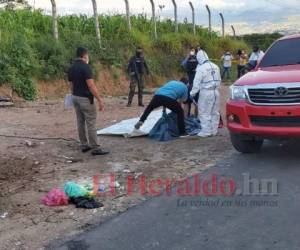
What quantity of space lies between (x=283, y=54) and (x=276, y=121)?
1.80 meters

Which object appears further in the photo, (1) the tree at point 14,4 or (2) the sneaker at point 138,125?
(1) the tree at point 14,4

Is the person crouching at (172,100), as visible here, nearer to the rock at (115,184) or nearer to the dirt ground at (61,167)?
the dirt ground at (61,167)

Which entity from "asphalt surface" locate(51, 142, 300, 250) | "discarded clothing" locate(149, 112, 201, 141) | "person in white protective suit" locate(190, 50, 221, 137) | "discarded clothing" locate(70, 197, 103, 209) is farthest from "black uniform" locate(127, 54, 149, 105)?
"discarded clothing" locate(70, 197, 103, 209)

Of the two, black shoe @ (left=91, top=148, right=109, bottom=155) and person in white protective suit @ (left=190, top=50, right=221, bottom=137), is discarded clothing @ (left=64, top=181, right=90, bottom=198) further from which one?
person in white protective suit @ (left=190, top=50, right=221, bottom=137)

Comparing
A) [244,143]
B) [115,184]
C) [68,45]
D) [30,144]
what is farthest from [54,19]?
[115,184]

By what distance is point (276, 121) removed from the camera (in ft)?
23.9

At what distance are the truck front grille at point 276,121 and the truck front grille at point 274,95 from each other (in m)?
0.21

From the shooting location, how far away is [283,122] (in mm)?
7227

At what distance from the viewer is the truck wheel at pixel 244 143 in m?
7.99

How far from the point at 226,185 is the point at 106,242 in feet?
7.11

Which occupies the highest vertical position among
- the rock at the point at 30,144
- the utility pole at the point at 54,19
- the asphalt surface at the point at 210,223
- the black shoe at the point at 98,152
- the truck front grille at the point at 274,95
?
the utility pole at the point at 54,19

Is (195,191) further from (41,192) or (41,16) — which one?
(41,16)

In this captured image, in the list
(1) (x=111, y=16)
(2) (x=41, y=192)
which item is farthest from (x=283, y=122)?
(1) (x=111, y=16)

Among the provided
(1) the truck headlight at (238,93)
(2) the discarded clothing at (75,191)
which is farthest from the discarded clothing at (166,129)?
(2) the discarded clothing at (75,191)
